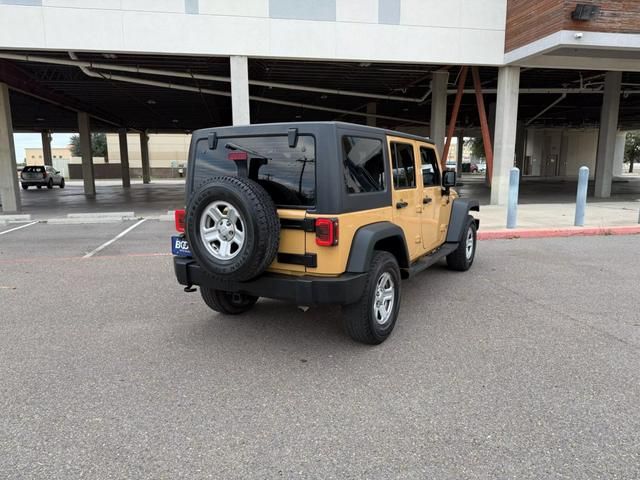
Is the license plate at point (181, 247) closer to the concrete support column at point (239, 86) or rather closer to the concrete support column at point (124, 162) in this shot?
the concrete support column at point (239, 86)

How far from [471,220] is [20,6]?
43.4ft

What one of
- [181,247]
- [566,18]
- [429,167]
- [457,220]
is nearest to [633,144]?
[566,18]

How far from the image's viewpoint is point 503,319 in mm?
4879

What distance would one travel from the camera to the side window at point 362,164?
387cm

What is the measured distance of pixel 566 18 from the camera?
40.7 feet

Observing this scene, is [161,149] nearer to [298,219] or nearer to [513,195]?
[513,195]

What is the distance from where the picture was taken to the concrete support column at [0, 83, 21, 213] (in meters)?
15.9

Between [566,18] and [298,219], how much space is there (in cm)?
1241

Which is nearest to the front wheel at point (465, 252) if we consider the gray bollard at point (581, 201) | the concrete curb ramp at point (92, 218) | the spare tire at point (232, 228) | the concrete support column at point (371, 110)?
the spare tire at point (232, 228)

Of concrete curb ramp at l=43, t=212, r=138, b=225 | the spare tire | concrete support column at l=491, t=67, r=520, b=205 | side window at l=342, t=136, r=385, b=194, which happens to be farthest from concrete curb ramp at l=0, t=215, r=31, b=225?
concrete support column at l=491, t=67, r=520, b=205

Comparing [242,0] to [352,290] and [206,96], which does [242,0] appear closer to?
[206,96]

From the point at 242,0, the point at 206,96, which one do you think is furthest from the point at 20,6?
the point at 206,96

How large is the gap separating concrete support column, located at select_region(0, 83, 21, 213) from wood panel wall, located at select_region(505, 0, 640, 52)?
676 inches

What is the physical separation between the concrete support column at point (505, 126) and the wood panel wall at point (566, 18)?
1.47 meters
